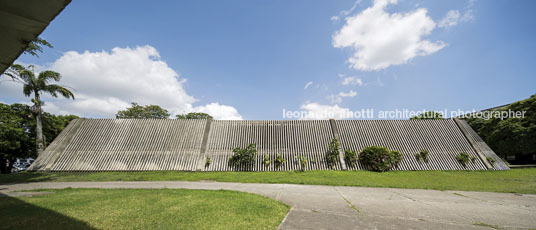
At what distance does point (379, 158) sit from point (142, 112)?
135ft

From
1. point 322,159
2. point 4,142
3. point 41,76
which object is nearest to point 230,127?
point 322,159

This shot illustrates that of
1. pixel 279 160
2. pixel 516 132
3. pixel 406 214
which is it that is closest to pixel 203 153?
pixel 279 160

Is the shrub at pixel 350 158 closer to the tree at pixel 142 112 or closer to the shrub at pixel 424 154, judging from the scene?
the shrub at pixel 424 154

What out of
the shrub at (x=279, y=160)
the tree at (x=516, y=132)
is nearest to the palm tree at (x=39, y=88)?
the shrub at (x=279, y=160)

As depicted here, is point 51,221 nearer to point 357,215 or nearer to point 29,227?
point 29,227

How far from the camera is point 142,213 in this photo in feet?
13.2

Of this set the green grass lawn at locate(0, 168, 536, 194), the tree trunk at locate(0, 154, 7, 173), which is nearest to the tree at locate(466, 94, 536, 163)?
the green grass lawn at locate(0, 168, 536, 194)

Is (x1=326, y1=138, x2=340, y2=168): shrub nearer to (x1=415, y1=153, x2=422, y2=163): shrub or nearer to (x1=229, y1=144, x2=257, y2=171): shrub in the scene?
(x1=229, y1=144, x2=257, y2=171): shrub

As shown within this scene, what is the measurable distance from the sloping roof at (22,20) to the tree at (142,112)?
41.3 m

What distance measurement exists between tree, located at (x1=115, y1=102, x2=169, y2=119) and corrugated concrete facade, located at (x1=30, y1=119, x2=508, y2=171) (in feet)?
81.6

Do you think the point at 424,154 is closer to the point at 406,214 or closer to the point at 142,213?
the point at 406,214

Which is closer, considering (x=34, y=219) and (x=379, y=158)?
(x=34, y=219)

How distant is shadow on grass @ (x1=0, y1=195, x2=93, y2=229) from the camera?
333 cm

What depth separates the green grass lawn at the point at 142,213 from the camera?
3375mm
